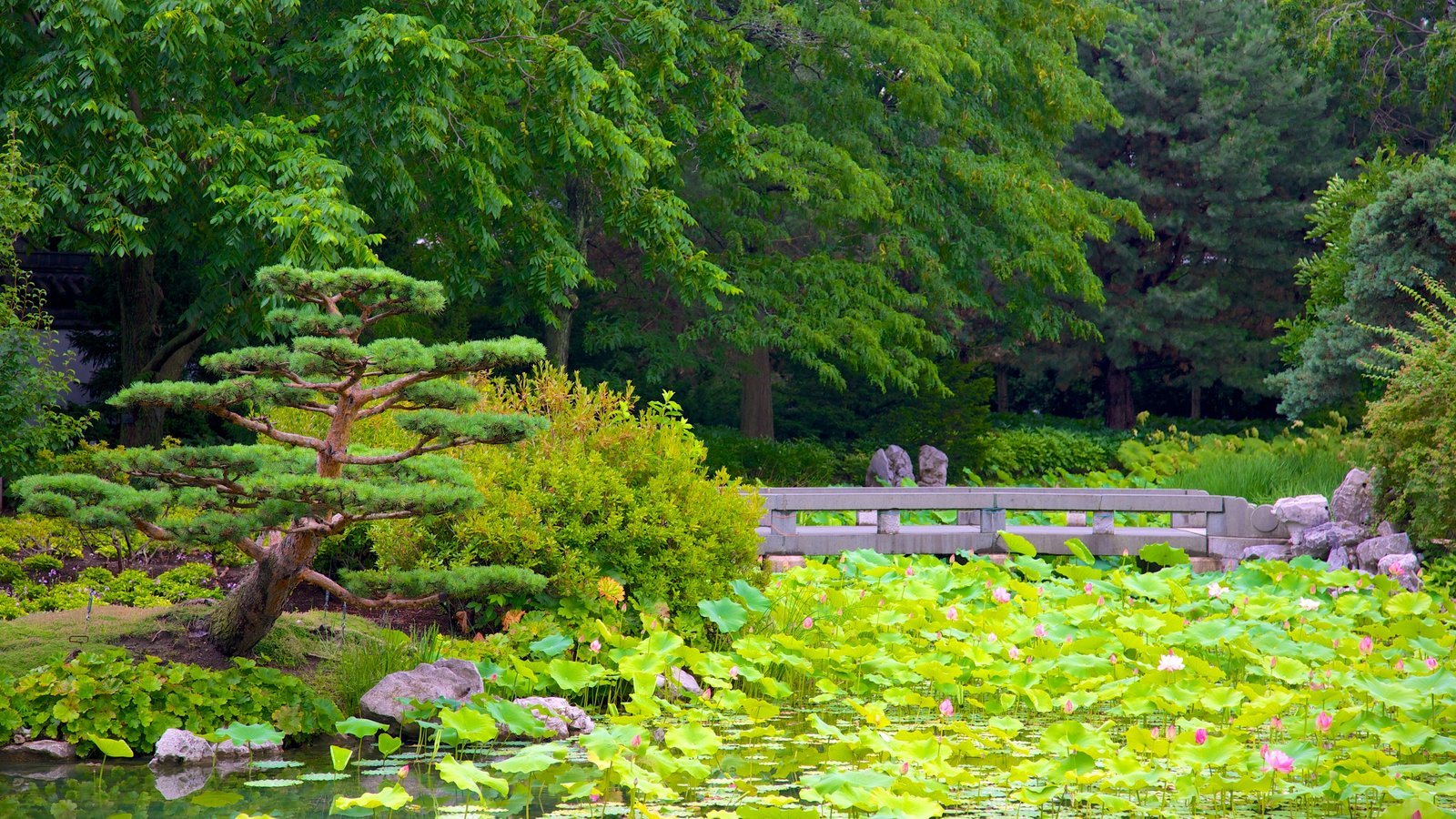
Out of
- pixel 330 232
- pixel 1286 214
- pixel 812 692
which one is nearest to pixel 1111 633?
pixel 812 692

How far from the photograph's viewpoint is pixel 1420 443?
34.9 ft

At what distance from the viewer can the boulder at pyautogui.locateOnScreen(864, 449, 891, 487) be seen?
1900 centimetres

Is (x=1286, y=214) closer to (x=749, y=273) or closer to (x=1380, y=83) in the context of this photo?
(x=1380, y=83)

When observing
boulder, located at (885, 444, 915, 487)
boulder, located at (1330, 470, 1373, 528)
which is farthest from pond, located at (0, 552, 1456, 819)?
boulder, located at (885, 444, 915, 487)

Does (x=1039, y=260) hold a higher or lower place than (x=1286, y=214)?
lower

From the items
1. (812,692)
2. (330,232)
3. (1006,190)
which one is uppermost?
(1006,190)

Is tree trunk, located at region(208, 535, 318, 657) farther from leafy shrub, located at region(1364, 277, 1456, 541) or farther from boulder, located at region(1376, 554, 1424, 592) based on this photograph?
leafy shrub, located at region(1364, 277, 1456, 541)

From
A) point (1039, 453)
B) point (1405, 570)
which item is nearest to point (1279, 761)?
point (1405, 570)

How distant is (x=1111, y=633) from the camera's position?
7.28 m

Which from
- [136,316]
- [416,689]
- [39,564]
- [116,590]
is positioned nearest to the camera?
[416,689]

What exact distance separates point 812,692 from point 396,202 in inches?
320

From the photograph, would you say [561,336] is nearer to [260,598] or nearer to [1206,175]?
[260,598]

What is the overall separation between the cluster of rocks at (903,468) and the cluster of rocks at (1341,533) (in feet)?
24.3

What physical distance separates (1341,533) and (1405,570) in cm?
123
